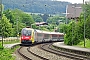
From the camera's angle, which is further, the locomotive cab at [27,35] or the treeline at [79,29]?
the locomotive cab at [27,35]

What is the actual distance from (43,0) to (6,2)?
1980 cm

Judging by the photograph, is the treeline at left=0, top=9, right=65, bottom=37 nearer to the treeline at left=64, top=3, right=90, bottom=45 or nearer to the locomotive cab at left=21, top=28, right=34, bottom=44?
the locomotive cab at left=21, top=28, right=34, bottom=44

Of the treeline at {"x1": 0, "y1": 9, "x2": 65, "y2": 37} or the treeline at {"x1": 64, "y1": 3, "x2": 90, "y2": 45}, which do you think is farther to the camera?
the treeline at {"x1": 0, "y1": 9, "x2": 65, "y2": 37}

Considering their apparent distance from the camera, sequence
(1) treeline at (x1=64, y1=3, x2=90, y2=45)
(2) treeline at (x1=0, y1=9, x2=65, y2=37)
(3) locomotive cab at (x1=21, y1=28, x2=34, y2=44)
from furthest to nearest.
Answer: (2) treeline at (x1=0, y1=9, x2=65, y2=37) → (3) locomotive cab at (x1=21, y1=28, x2=34, y2=44) → (1) treeline at (x1=64, y1=3, x2=90, y2=45)

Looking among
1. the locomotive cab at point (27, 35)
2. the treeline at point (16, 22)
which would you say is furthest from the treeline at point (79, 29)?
the treeline at point (16, 22)

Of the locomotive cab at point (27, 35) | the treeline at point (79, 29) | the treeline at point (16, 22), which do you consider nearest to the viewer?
the treeline at point (79, 29)

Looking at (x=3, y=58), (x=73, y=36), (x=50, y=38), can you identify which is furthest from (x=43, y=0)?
(x=3, y=58)

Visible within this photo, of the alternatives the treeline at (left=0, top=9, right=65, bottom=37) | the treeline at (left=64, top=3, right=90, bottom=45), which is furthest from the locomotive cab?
the treeline at (left=64, top=3, right=90, bottom=45)

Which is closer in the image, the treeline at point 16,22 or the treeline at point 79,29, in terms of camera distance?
the treeline at point 79,29

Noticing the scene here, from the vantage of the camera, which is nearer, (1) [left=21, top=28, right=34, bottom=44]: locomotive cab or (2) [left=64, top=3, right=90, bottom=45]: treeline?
(2) [left=64, top=3, right=90, bottom=45]: treeline

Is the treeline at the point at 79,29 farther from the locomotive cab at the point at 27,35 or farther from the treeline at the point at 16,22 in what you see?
the treeline at the point at 16,22

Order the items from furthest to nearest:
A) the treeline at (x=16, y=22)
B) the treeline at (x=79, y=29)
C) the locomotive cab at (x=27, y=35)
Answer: the treeline at (x=16, y=22) < the locomotive cab at (x=27, y=35) < the treeline at (x=79, y=29)

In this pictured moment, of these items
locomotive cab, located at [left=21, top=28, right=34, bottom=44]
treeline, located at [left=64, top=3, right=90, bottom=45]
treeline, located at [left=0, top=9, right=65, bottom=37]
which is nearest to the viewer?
treeline, located at [left=64, top=3, right=90, bottom=45]

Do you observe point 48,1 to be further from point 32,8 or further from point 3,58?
point 3,58
